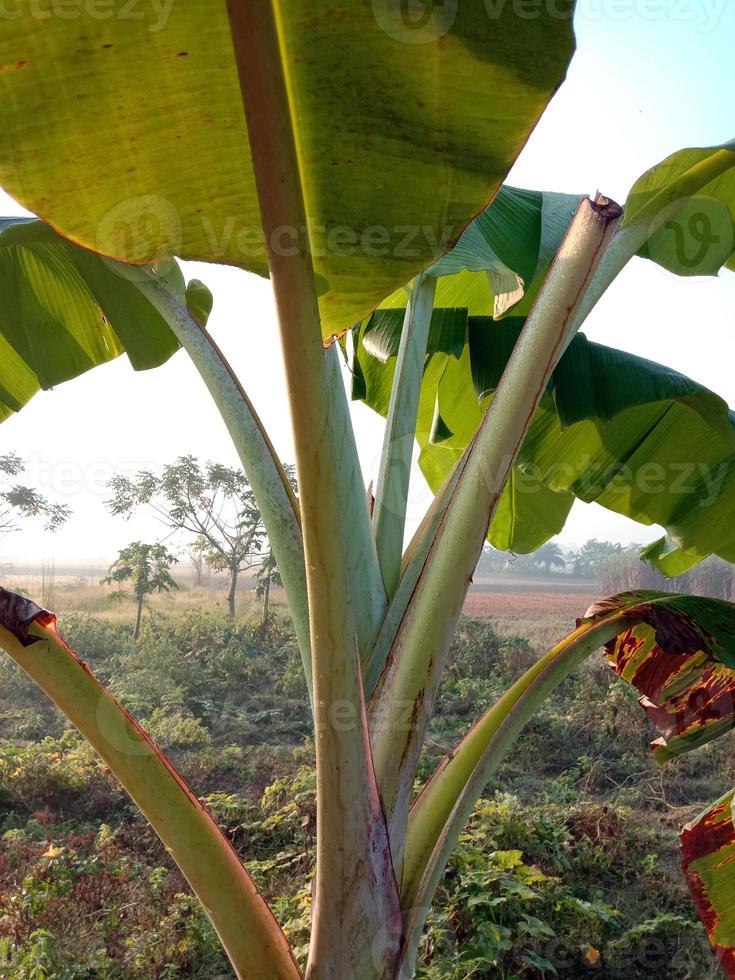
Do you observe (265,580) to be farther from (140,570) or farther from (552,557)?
(552,557)

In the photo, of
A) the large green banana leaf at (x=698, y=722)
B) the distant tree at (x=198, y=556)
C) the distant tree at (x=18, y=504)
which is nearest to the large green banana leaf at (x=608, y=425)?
the large green banana leaf at (x=698, y=722)

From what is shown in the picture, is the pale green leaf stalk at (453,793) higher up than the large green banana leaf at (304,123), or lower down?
lower down

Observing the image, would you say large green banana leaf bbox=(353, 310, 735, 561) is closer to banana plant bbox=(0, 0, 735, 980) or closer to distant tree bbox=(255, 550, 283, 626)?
banana plant bbox=(0, 0, 735, 980)

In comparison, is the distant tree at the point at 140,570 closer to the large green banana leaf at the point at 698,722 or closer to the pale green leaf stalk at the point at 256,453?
the pale green leaf stalk at the point at 256,453

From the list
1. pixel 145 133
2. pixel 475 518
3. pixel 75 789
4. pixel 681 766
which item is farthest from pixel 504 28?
pixel 681 766

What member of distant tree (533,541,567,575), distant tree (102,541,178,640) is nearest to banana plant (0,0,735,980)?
distant tree (102,541,178,640)

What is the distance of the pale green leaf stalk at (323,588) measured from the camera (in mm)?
437

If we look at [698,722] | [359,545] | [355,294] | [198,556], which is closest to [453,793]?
[359,545]

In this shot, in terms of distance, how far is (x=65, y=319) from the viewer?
131cm

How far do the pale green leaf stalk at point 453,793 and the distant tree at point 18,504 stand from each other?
13.0 ft

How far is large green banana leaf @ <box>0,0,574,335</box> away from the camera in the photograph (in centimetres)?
45

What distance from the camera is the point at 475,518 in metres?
0.77

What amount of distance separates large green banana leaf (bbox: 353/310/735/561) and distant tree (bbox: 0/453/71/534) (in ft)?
11.1

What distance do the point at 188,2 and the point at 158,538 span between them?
12.7 ft
